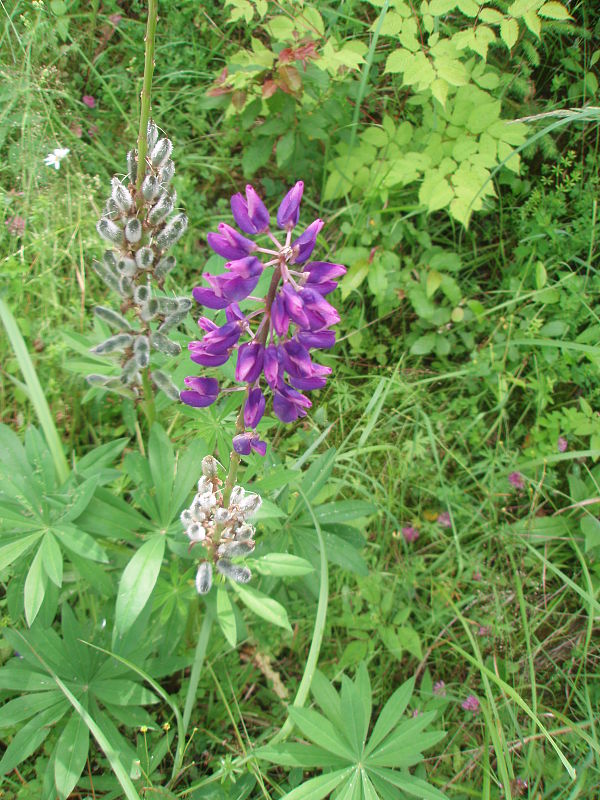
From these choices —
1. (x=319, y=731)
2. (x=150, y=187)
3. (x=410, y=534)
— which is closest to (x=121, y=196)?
(x=150, y=187)

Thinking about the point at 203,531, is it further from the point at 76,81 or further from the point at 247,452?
the point at 76,81

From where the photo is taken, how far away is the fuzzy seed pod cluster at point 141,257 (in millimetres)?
1792

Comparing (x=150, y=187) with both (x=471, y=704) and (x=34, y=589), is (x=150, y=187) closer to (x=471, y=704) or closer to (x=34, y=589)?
(x=34, y=589)

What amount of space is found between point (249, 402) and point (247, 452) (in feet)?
0.53

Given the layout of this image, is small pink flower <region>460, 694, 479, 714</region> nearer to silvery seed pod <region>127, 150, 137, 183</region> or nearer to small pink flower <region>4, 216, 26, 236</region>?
silvery seed pod <region>127, 150, 137, 183</region>

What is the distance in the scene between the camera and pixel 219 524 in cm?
194

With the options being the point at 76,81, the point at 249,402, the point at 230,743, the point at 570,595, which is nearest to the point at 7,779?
the point at 230,743

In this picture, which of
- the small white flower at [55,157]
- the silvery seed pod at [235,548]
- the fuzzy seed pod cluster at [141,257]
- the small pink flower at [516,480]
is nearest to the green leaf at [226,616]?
the silvery seed pod at [235,548]

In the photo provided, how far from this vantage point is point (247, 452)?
1.77 m

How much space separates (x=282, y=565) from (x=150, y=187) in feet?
4.06

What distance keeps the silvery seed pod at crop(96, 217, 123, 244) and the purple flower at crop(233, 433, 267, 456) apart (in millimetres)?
682

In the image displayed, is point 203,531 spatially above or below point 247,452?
below

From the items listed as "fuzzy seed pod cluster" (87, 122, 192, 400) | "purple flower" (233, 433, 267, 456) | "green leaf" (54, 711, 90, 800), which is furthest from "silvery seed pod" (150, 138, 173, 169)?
"green leaf" (54, 711, 90, 800)

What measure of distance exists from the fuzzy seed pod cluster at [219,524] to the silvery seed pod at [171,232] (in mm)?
662
